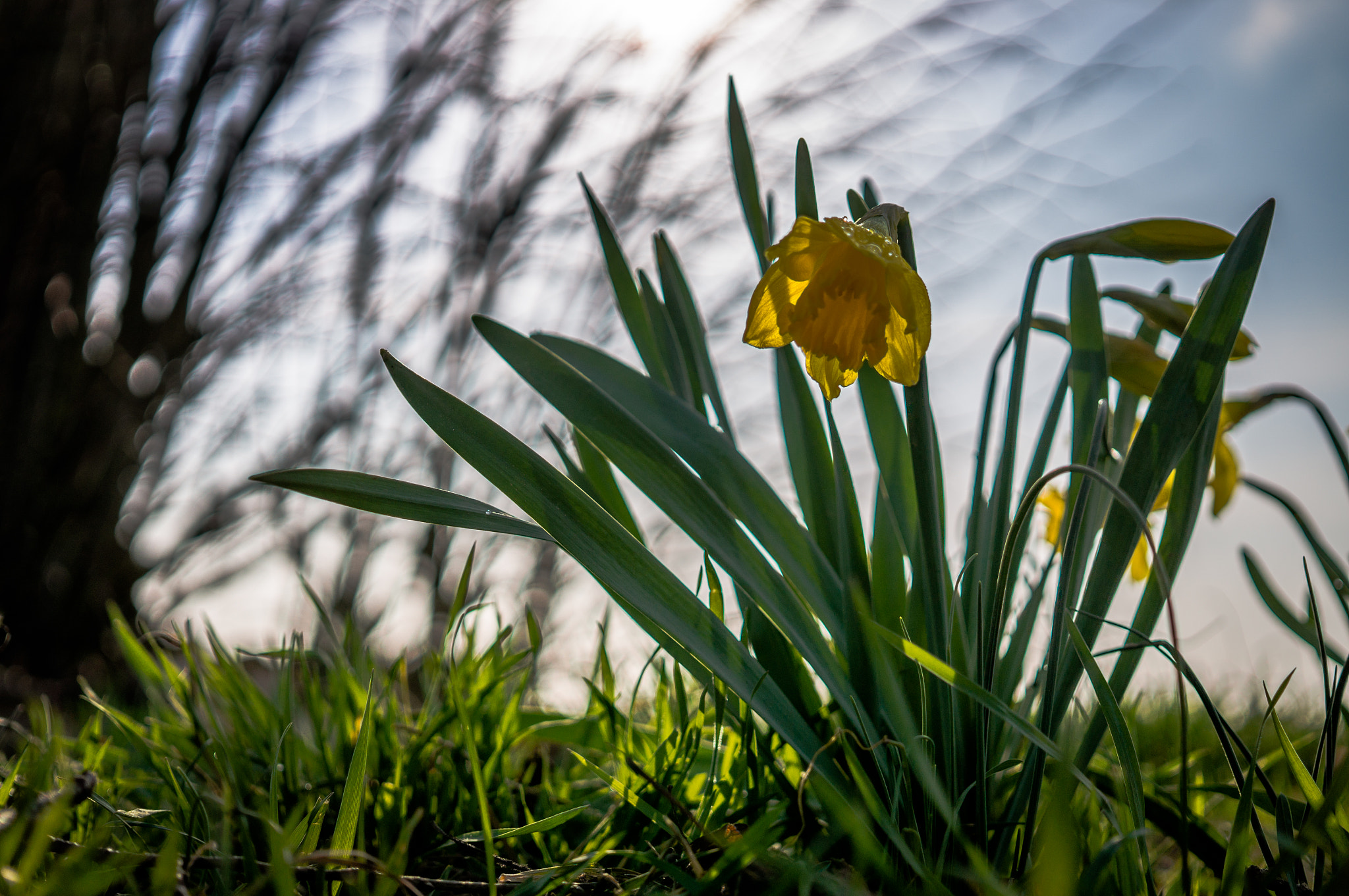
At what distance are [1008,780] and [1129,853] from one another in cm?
17

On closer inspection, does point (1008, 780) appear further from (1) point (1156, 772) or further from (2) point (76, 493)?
(2) point (76, 493)

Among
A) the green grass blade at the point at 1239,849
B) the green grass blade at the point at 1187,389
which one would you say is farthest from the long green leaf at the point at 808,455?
the green grass blade at the point at 1239,849

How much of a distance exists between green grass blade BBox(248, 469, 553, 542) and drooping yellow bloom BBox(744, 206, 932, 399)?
0.27 metres

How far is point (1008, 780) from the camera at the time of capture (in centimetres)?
62

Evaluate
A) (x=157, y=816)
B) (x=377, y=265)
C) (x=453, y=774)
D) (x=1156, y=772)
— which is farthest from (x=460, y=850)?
(x=377, y=265)

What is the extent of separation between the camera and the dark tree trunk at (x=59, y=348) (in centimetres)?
234

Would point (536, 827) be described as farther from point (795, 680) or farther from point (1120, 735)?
point (1120, 735)

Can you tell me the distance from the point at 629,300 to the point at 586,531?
0.30 meters

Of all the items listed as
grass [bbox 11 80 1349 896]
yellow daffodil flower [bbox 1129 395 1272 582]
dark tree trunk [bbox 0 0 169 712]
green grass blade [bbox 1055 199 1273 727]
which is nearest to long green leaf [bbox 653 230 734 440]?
grass [bbox 11 80 1349 896]

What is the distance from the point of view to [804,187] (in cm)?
70

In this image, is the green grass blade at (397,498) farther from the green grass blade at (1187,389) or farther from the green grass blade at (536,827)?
the green grass blade at (1187,389)

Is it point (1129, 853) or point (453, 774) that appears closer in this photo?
point (1129, 853)

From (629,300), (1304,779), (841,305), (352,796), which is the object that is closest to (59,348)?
(629,300)

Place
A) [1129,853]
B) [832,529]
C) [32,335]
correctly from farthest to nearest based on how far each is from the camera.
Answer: [32,335] < [832,529] < [1129,853]
